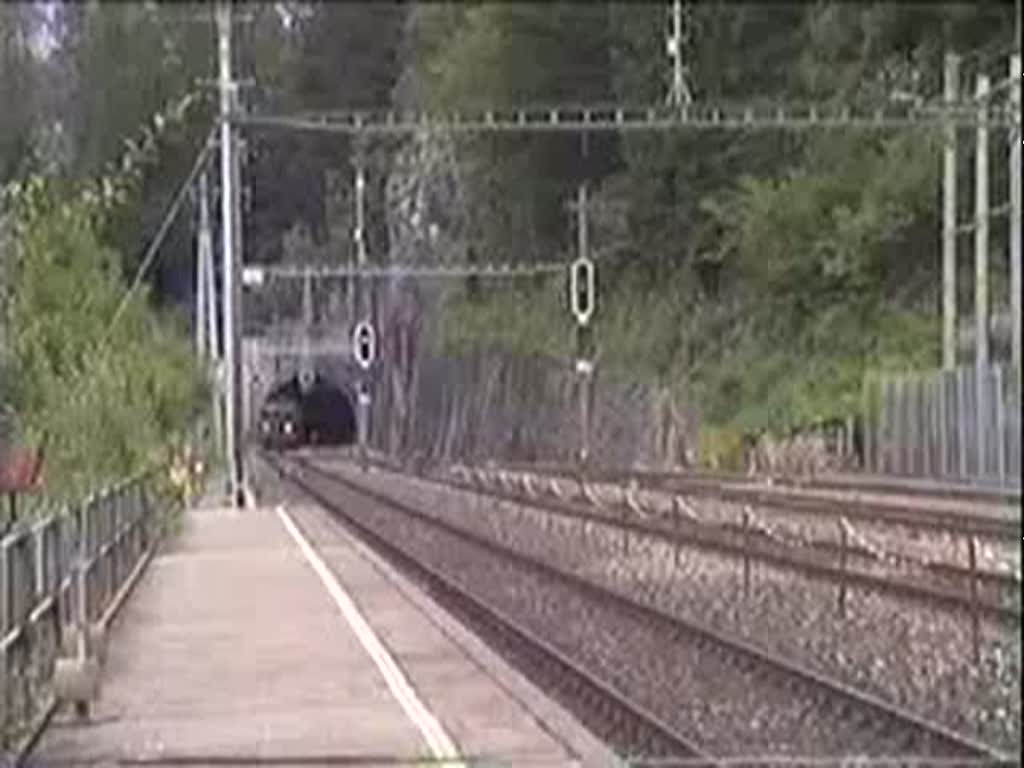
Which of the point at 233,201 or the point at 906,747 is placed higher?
the point at 233,201

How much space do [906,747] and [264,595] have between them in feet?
43.6

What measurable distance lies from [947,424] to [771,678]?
7.23 metres

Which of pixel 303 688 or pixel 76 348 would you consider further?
pixel 76 348

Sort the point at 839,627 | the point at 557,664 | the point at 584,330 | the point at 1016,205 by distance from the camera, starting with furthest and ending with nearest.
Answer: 1. the point at 839,627
2. the point at 557,664
3. the point at 584,330
4. the point at 1016,205

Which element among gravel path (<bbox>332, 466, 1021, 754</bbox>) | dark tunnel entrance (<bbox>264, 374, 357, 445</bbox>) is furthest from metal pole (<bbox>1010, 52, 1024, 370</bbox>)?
dark tunnel entrance (<bbox>264, 374, 357, 445</bbox>)

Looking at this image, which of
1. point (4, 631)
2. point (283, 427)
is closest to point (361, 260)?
point (4, 631)

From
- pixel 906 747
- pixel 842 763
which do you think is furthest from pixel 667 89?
pixel 906 747

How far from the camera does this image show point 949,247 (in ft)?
33.7

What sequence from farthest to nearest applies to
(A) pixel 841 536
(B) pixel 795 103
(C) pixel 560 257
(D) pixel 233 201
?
(A) pixel 841 536, (D) pixel 233 201, (C) pixel 560 257, (B) pixel 795 103

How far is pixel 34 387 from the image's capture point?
21797 mm

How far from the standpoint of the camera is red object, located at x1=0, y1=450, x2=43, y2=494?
15352 millimetres

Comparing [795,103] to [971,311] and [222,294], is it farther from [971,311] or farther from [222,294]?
[222,294]

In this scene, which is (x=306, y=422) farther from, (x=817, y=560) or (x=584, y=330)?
(x=584, y=330)

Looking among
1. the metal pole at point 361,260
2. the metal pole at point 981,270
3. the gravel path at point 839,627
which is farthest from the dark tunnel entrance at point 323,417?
the metal pole at point 981,270
